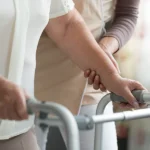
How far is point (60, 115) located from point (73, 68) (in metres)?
0.68

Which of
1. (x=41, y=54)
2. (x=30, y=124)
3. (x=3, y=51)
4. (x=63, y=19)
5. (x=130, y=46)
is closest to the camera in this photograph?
(x=3, y=51)

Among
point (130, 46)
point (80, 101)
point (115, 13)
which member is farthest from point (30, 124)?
point (130, 46)

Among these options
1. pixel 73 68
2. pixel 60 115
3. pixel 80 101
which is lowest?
pixel 80 101

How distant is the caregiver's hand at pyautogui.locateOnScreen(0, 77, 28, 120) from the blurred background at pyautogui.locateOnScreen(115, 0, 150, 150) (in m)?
1.26

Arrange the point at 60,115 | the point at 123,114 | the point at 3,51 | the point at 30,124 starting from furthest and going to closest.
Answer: the point at 30,124, the point at 3,51, the point at 123,114, the point at 60,115

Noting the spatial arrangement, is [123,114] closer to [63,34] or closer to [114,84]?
[114,84]

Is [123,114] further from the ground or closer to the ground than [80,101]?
further from the ground

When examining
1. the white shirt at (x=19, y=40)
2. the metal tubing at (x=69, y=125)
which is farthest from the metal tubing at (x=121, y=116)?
the white shirt at (x=19, y=40)

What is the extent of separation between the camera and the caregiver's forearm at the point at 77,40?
3.97ft

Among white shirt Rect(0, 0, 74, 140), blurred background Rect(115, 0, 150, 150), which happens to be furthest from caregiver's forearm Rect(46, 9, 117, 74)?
blurred background Rect(115, 0, 150, 150)

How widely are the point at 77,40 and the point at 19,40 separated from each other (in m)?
0.24

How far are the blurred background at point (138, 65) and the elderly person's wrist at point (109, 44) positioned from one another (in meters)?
0.61

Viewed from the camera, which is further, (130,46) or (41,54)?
(130,46)

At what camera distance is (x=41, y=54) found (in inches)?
55.9
